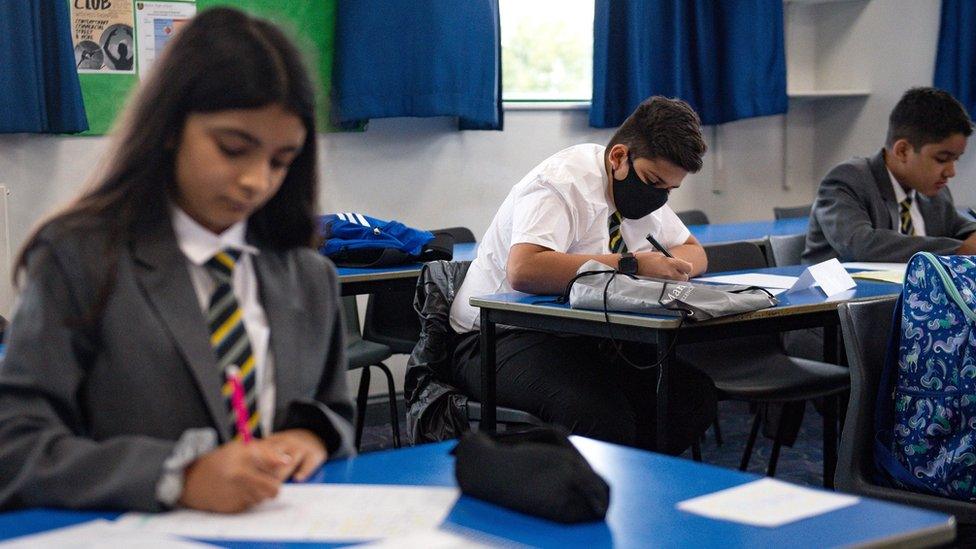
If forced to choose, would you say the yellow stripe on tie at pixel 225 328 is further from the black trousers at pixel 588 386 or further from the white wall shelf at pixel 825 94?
the white wall shelf at pixel 825 94

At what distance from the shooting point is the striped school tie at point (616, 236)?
3131 mm

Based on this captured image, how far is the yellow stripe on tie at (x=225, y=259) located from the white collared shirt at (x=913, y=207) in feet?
9.98

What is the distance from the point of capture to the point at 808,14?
6668 mm

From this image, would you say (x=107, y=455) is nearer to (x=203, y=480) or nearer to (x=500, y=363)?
(x=203, y=480)

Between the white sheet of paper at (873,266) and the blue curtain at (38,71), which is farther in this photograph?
the blue curtain at (38,71)

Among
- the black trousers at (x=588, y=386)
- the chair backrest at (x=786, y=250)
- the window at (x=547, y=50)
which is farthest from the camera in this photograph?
the window at (x=547, y=50)

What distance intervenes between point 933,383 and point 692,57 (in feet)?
13.1

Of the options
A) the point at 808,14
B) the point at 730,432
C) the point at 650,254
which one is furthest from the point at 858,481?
the point at 808,14

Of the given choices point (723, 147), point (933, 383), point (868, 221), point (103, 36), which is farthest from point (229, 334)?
point (723, 147)

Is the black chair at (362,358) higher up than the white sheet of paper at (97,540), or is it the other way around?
the white sheet of paper at (97,540)

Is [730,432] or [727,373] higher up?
[727,373]

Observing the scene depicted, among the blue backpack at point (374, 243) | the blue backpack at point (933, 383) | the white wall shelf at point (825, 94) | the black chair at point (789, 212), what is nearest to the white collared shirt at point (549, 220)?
the blue backpack at point (374, 243)

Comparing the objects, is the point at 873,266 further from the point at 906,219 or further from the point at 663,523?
the point at 663,523

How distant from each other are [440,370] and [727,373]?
0.90 m
